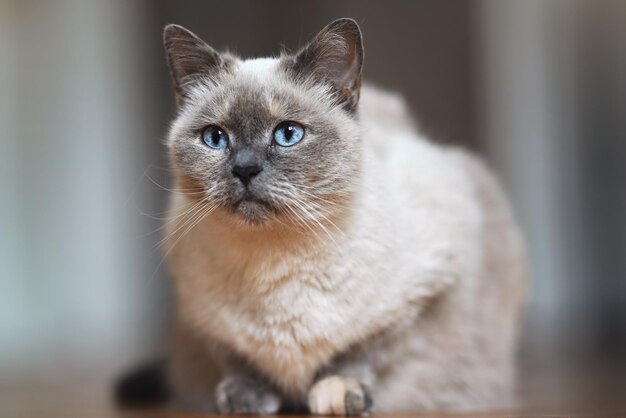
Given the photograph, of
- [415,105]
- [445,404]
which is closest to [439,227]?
[445,404]

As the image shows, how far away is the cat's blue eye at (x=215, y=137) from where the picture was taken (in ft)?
5.75

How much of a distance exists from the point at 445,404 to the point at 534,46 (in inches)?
110

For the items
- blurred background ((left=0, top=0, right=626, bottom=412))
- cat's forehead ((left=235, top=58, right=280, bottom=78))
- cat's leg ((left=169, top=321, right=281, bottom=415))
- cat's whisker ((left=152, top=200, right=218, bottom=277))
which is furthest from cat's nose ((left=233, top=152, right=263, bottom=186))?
blurred background ((left=0, top=0, right=626, bottom=412))

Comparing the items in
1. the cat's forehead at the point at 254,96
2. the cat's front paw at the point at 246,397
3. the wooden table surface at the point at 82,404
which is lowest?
the wooden table surface at the point at 82,404

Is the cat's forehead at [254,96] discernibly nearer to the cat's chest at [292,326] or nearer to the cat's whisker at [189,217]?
the cat's whisker at [189,217]

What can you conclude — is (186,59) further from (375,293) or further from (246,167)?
(375,293)

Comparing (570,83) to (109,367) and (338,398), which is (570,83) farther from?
(338,398)

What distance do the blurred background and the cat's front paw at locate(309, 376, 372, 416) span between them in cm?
233

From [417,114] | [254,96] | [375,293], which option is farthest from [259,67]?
[417,114]

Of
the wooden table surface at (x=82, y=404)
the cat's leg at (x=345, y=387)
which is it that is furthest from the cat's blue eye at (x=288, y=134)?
the wooden table surface at (x=82, y=404)

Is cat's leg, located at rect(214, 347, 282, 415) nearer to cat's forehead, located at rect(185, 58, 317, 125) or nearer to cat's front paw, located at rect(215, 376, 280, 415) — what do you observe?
cat's front paw, located at rect(215, 376, 280, 415)

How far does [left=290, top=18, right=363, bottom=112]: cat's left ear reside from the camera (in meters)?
1.74

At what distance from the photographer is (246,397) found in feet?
6.09

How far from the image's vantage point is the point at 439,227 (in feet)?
6.76
